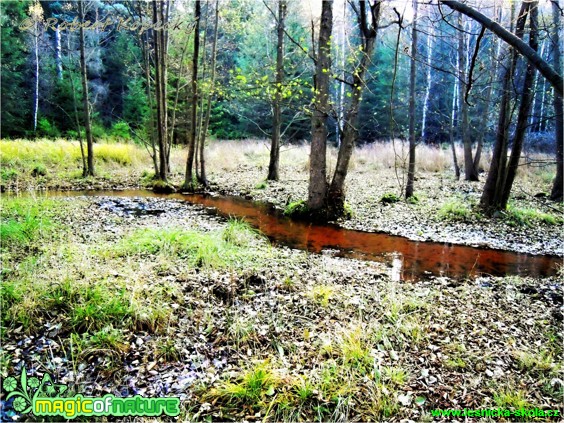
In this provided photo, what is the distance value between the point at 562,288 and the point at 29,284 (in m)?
6.85

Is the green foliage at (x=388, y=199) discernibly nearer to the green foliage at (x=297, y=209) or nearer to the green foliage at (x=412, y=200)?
the green foliage at (x=412, y=200)

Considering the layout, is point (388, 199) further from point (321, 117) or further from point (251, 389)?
point (251, 389)

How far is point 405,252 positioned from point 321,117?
12.1ft

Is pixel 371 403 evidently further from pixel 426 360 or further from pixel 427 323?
pixel 427 323

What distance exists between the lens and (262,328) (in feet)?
12.8

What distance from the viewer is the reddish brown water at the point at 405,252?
6.20 meters

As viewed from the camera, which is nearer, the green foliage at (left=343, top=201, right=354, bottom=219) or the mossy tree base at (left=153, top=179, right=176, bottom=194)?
the green foliage at (left=343, top=201, right=354, bottom=219)

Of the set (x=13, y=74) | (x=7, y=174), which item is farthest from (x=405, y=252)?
(x=13, y=74)

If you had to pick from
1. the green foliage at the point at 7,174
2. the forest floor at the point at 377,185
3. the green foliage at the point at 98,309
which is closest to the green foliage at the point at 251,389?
the green foliage at the point at 98,309

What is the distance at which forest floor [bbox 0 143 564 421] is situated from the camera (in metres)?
3.02

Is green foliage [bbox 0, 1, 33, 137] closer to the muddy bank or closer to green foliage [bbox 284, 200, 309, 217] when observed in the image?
the muddy bank

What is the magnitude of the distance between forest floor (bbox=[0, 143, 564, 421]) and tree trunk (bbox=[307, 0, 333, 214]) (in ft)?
9.37

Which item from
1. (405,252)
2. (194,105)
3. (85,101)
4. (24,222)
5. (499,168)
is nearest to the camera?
(24,222)

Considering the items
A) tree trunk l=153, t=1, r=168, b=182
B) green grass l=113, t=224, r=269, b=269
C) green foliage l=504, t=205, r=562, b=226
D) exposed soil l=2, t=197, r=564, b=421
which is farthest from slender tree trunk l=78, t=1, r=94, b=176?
green foliage l=504, t=205, r=562, b=226
